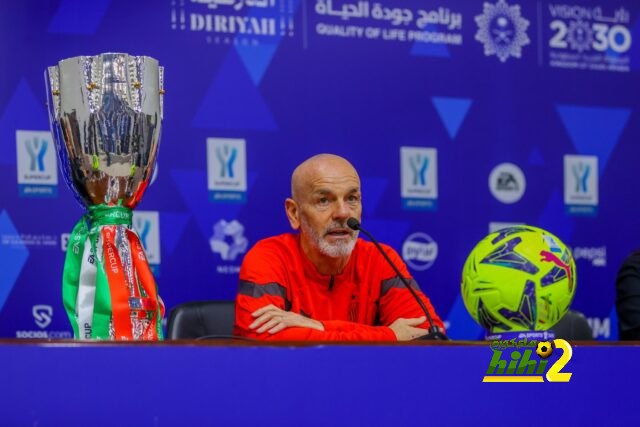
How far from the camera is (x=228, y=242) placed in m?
3.41

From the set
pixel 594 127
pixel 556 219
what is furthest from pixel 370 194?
pixel 594 127

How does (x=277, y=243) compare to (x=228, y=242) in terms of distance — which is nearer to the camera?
(x=277, y=243)

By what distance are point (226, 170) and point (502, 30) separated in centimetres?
123

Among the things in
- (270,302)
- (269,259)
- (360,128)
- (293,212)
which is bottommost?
(270,302)

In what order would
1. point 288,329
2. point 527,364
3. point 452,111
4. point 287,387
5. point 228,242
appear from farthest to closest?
point 452,111 < point 228,242 < point 288,329 < point 527,364 < point 287,387

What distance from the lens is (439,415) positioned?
1.30 metres

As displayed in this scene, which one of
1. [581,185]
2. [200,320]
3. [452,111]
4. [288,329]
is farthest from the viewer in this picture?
[581,185]

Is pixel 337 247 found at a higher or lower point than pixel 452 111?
lower

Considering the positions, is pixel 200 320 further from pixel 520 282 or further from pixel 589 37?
pixel 589 37

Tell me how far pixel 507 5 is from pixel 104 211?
2568 millimetres

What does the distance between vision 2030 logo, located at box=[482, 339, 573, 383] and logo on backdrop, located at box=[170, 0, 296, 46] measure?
89.5 inches

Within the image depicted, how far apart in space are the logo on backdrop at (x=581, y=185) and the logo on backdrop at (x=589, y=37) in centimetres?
37

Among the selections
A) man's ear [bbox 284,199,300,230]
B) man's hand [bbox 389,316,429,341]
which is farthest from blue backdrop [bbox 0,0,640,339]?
man's hand [bbox 389,316,429,341]


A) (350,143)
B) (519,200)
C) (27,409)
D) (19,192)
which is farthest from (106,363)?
(519,200)
